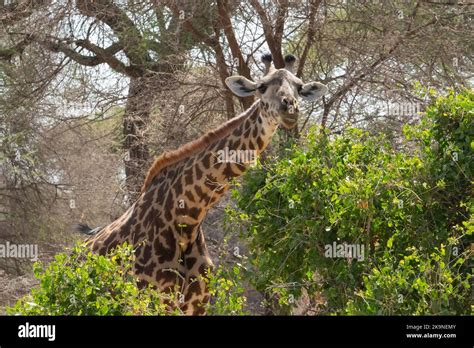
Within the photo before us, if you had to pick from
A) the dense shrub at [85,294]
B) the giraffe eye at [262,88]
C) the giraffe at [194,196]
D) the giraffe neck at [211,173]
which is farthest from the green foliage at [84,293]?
the giraffe eye at [262,88]

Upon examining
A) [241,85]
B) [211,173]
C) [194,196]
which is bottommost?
[194,196]

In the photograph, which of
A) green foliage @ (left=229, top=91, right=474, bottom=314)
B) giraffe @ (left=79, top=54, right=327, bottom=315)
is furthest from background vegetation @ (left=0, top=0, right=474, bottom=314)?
giraffe @ (left=79, top=54, right=327, bottom=315)

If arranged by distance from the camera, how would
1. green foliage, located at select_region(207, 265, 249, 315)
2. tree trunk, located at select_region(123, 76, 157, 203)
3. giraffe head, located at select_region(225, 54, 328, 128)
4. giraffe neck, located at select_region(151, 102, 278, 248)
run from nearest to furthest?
green foliage, located at select_region(207, 265, 249, 315) < giraffe head, located at select_region(225, 54, 328, 128) < giraffe neck, located at select_region(151, 102, 278, 248) < tree trunk, located at select_region(123, 76, 157, 203)

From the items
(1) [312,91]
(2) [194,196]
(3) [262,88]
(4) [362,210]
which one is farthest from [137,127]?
(4) [362,210]

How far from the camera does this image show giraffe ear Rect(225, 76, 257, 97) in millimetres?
9516

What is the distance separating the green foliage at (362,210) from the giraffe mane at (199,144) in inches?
66.6

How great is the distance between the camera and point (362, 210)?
6953mm

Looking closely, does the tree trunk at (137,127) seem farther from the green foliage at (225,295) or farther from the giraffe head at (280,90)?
the green foliage at (225,295)

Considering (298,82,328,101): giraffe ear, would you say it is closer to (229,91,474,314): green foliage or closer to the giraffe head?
the giraffe head

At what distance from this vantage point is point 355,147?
25.0 ft

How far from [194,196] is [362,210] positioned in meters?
2.65

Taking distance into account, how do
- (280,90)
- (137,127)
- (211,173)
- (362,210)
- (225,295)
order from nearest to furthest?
(225,295) < (362,210) < (280,90) < (211,173) < (137,127)

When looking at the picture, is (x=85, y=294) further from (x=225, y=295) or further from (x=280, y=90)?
(x=280, y=90)
